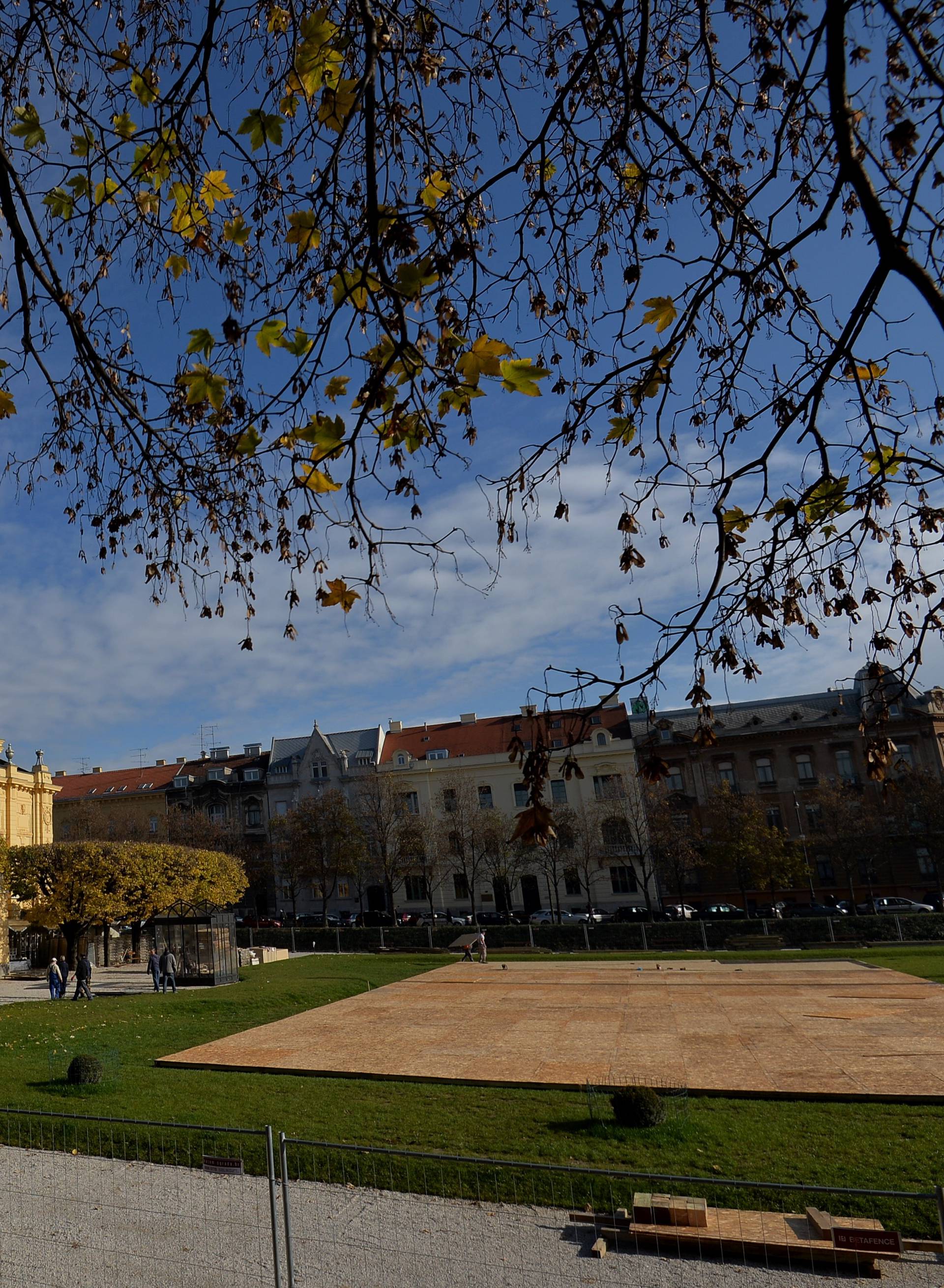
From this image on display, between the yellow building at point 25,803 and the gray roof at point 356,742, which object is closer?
the yellow building at point 25,803

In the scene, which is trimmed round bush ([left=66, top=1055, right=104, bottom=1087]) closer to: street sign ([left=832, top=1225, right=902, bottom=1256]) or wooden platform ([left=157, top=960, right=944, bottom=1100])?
wooden platform ([left=157, top=960, right=944, bottom=1100])

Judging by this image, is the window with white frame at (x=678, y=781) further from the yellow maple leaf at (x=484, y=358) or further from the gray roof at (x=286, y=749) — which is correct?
the yellow maple leaf at (x=484, y=358)

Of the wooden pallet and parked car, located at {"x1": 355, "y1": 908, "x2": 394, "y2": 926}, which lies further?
parked car, located at {"x1": 355, "y1": 908, "x2": 394, "y2": 926}

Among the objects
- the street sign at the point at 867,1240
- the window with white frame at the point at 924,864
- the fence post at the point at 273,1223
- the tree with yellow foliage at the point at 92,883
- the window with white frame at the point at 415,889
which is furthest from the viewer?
the window with white frame at the point at 415,889

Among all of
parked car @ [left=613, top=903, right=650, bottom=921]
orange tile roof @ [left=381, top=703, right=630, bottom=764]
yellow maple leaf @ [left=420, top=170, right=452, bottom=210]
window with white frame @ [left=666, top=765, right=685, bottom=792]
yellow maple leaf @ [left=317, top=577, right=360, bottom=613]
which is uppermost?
orange tile roof @ [left=381, top=703, right=630, bottom=764]

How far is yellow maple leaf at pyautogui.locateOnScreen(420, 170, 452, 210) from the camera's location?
12.9 ft

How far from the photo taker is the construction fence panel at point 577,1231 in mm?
6688

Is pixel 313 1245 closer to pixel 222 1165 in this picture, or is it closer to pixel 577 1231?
pixel 222 1165

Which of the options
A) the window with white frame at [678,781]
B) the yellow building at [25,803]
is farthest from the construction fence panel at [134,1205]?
the window with white frame at [678,781]

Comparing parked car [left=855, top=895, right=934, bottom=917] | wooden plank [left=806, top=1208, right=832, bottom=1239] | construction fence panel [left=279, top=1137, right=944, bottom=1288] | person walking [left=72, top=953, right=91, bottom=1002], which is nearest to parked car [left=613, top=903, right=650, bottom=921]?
parked car [left=855, top=895, right=934, bottom=917]

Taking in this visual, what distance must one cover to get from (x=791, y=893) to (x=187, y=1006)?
1472 inches

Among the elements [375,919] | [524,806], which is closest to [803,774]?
[524,806]

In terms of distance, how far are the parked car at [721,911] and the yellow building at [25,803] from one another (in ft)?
112

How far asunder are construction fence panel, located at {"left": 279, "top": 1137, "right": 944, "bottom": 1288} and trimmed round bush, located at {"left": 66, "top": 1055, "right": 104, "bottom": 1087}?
601cm
